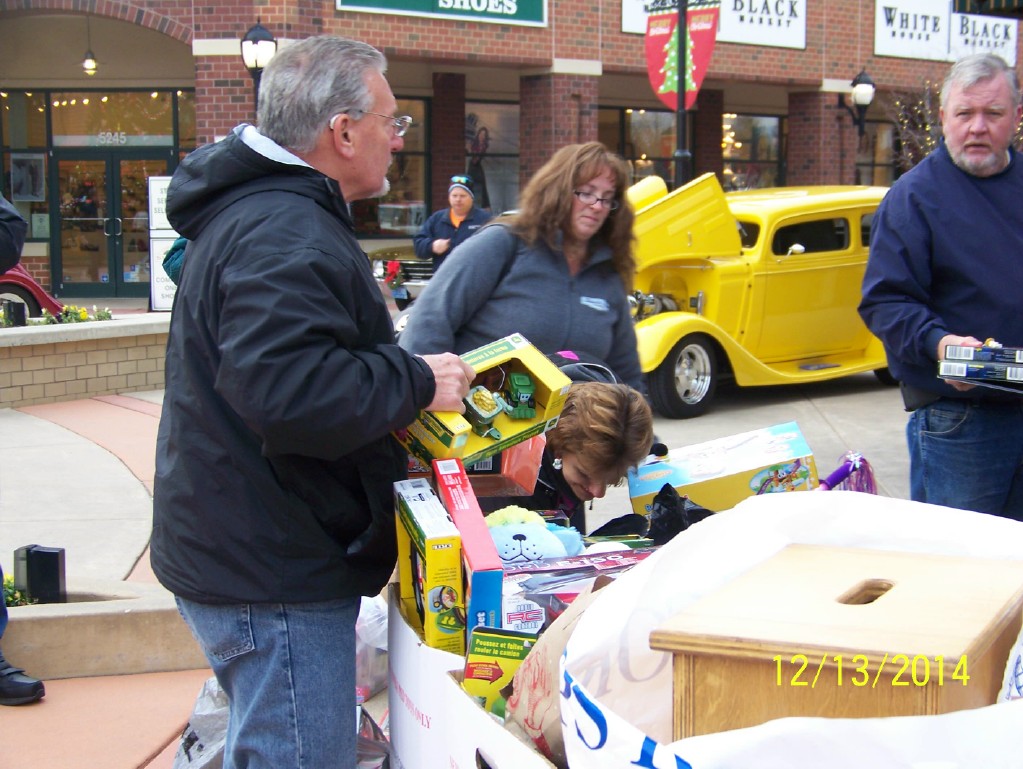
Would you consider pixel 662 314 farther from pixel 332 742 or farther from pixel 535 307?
pixel 332 742

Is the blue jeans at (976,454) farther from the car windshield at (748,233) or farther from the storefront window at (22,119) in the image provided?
the storefront window at (22,119)

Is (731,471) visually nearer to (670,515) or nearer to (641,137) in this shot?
(670,515)

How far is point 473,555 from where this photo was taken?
6.62ft

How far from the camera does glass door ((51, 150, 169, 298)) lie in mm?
18031

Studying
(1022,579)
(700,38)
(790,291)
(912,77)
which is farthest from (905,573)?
(912,77)

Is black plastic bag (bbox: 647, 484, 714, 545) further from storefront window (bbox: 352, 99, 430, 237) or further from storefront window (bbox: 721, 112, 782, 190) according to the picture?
storefront window (bbox: 721, 112, 782, 190)

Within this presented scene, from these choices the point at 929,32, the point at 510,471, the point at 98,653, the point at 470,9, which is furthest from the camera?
the point at 929,32

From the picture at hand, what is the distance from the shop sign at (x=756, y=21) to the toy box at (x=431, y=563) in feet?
54.7

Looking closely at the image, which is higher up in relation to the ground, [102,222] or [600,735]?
[102,222]

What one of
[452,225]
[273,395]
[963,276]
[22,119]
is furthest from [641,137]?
[273,395]

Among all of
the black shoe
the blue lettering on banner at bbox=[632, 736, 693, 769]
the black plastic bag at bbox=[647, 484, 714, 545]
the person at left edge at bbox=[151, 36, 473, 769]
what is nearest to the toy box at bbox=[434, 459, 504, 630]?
the person at left edge at bbox=[151, 36, 473, 769]

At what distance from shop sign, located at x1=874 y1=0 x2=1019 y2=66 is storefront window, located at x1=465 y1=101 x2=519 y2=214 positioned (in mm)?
6973

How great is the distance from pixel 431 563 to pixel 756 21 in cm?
1865

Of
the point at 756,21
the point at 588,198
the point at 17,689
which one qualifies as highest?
the point at 756,21
